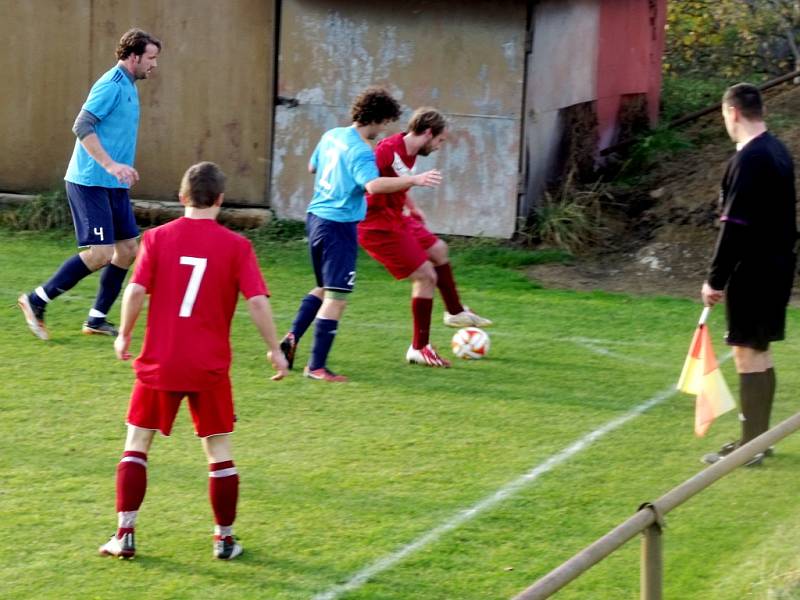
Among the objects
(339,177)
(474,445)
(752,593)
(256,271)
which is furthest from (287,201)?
(752,593)

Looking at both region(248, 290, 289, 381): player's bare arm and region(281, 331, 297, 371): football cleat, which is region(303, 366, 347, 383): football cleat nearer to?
region(281, 331, 297, 371): football cleat

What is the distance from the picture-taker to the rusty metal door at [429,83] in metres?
13.3

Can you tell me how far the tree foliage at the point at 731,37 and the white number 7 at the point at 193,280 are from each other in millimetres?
15392

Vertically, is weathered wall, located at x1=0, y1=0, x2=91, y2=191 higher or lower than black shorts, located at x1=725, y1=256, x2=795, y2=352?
higher

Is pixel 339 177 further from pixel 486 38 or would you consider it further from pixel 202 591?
pixel 486 38

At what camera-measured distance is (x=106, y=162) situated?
853cm

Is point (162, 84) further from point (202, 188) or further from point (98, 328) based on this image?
point (202, 188)

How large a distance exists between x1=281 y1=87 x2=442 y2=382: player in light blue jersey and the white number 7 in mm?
2914

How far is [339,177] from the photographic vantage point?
8164 millimetres

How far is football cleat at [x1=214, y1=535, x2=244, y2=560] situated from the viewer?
527 cm

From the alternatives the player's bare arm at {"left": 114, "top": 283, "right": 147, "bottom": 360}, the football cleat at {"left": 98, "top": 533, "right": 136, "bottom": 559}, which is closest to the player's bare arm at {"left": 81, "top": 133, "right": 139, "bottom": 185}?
the player's bare arm at {"left": 114, "top": 283, "right": 147, "bottom": 360}

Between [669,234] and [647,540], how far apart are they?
990 centimetres

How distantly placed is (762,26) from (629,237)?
717 cm

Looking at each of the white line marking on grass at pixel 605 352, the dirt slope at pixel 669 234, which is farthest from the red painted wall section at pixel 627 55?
the white line marking on grass at pixel 605 352
